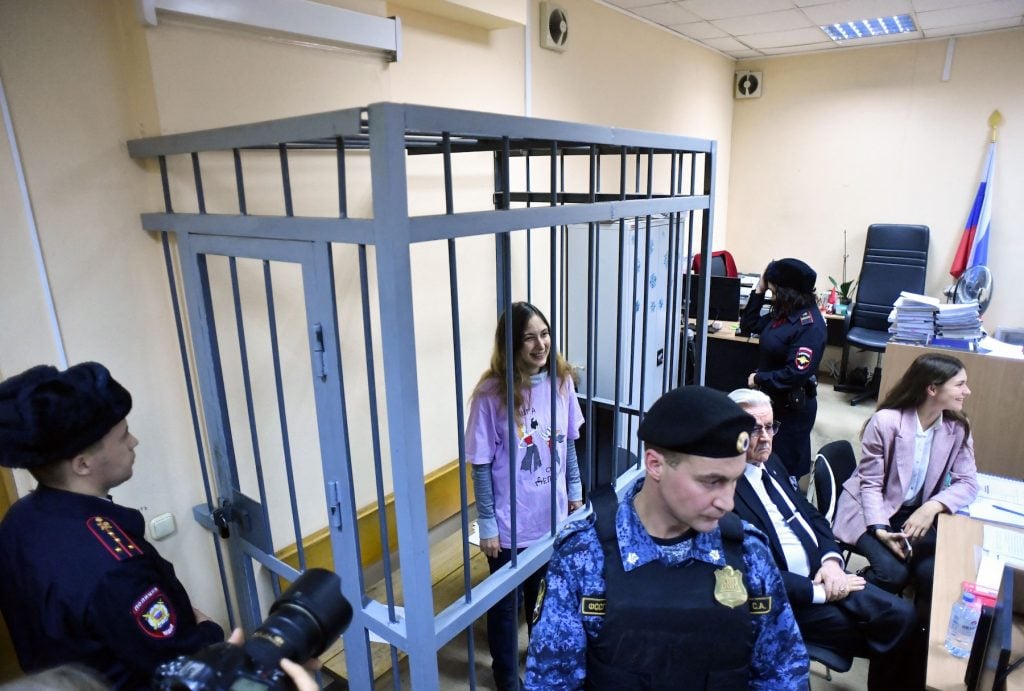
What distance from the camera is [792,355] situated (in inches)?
117

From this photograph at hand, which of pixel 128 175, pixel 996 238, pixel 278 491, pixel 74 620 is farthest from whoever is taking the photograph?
pixel 996 238

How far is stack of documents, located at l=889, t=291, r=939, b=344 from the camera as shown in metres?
3.45

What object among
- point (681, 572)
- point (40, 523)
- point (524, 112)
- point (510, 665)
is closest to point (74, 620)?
point (40, 523)

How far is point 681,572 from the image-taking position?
3.64ft

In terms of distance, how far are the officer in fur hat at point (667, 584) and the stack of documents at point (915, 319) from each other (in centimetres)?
308

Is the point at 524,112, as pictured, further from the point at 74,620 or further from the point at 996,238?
the point at 996,238

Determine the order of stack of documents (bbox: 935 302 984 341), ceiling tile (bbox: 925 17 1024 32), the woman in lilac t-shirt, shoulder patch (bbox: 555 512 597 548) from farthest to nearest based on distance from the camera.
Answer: ceiling tile (bbox: 925 17 1024 32) < stack of documents (bbox: 935 302 984 341) < the woman in lilac t-shirt < shoulder patch (bbox: 555 512 597 548)

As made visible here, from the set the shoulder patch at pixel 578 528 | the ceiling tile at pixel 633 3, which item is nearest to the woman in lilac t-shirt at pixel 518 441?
the shoulder patch at pixel 578 528

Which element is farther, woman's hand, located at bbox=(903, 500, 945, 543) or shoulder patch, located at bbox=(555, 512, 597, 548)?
woman's hand, located at bbox=(903, 500, 945, 543)

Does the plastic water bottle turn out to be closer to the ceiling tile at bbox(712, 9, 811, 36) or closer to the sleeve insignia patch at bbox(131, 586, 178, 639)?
the sleeve insignia patch at bbox(131, 586, 178, 639)

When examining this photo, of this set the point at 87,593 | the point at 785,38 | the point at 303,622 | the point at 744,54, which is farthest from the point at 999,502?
the point at 744,54

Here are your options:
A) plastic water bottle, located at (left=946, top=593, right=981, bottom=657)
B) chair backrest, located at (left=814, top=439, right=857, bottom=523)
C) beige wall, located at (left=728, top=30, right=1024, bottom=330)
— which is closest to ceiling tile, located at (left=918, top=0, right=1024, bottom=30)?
beige wall, located at (left=728, top=30, right=1024, bottom=330)

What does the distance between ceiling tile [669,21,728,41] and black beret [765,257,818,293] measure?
7.72 feet

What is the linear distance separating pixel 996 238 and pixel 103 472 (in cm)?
644
